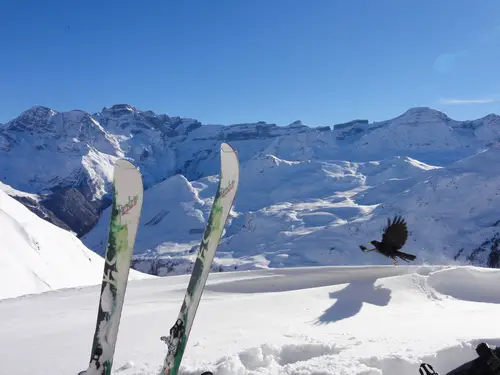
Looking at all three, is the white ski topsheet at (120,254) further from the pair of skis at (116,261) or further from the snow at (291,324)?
the snow at (291,324)

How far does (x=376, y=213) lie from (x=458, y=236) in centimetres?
2778

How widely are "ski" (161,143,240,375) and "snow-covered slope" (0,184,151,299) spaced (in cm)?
2419

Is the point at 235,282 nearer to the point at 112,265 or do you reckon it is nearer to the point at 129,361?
the point at 129,361

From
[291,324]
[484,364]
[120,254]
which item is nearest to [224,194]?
[120,254]

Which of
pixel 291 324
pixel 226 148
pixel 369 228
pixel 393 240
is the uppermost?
pixel 226 148

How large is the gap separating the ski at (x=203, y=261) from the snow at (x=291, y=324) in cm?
90

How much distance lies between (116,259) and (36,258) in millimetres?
30768

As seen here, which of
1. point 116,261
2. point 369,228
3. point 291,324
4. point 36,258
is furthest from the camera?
point 369,228

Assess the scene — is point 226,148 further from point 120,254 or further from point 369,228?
point 369,228

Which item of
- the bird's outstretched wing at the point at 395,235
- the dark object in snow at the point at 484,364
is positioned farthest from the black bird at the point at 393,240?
the dark object in snow at the point at 484,364

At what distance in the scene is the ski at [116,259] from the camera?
195 inches

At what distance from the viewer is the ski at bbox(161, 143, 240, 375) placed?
541 centimetres

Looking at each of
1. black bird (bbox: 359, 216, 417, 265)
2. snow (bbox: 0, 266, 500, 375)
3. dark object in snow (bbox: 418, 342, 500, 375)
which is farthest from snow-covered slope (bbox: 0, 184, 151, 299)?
dark object in snow (bbox: 418, 342, 500, 375)

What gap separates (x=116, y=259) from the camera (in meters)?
5.01
